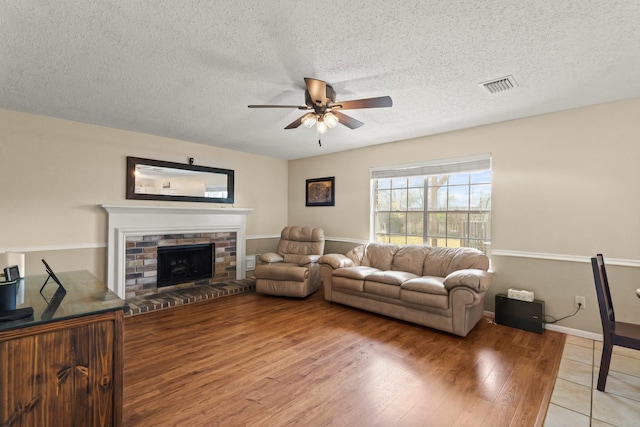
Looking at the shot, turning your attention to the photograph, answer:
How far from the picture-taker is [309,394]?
2.17 meters

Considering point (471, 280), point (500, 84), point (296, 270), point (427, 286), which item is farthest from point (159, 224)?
point (500, 84)

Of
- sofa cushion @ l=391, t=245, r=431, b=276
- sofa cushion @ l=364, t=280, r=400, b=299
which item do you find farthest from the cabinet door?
sofa cushion @ l=391, t=245, r=431, b=276

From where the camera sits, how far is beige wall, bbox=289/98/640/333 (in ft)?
9.84

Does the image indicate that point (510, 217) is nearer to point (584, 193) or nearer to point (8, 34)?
point (584, 193)

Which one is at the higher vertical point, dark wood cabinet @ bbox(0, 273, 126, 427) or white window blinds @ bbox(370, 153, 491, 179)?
white window blinds @ bbox(370, 153, 491, 179)

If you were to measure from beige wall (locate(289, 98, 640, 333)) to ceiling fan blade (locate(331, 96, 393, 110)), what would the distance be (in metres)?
2.16

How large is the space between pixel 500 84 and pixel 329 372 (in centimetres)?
297

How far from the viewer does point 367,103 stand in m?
2.49

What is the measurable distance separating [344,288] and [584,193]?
9.77 ft

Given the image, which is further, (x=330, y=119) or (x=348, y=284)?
(x=348, y=284)

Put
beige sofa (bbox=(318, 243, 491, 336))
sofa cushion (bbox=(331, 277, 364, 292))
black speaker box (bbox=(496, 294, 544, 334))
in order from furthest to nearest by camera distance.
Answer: sofa cushion (bbox=(331, 277, 364, 292)) → black speaker box (bbox=(496, 294, 544, 334)) → beige sofa (bbox=(318, 243, 491, 336))

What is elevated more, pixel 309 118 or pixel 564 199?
pixel 309 118

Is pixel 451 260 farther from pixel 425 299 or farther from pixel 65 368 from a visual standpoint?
pixel 65 368

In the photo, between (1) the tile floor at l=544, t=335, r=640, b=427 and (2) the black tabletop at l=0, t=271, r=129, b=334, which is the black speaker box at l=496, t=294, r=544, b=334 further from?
(2) the black tabletop at l=0, t=271, r=129, b=334
